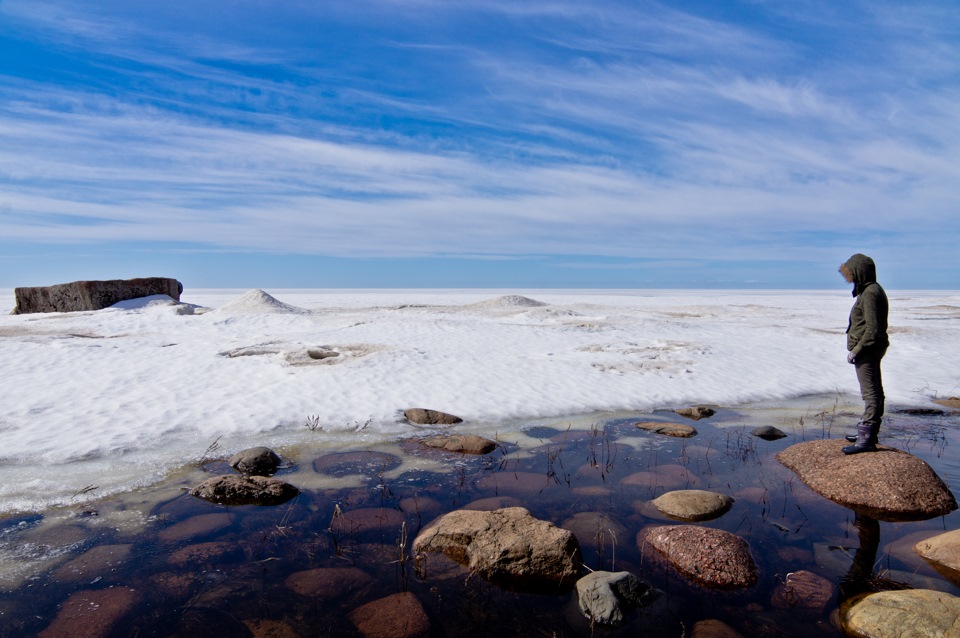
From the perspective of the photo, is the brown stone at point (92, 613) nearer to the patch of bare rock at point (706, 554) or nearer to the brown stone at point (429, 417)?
the patch of bare rock at point (706, 554)

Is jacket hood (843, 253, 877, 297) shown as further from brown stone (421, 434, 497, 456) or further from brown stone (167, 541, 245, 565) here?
brown stone (167, 541, 245, 565)

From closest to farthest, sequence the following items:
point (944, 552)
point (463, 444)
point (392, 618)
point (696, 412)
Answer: point (392, 618) < point (944, 552) < point (463, 444) < point (696, 412)

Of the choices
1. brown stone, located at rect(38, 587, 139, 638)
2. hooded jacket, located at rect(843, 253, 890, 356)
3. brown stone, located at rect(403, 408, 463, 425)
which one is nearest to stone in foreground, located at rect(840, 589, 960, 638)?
hooded jacket, located at rect(843, 253, 890, 356)

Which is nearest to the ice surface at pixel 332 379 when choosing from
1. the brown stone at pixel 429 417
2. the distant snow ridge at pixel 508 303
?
the brown stone at pixel 429 417

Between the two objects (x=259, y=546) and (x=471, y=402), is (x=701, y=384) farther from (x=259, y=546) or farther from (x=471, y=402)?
(x=259, y=546)

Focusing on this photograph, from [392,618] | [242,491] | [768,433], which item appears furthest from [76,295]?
[768,433]

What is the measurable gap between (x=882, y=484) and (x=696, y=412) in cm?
419

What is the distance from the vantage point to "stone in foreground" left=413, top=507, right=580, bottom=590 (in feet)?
15.4

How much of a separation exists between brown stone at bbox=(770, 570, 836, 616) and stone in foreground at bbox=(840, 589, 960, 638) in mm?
178

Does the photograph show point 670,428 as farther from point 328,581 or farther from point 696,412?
point 328,581

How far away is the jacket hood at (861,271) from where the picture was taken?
270 inches

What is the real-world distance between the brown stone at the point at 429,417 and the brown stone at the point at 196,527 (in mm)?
4179

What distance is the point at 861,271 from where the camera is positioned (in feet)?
22.5

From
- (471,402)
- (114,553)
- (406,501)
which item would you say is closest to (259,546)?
(114,553)
